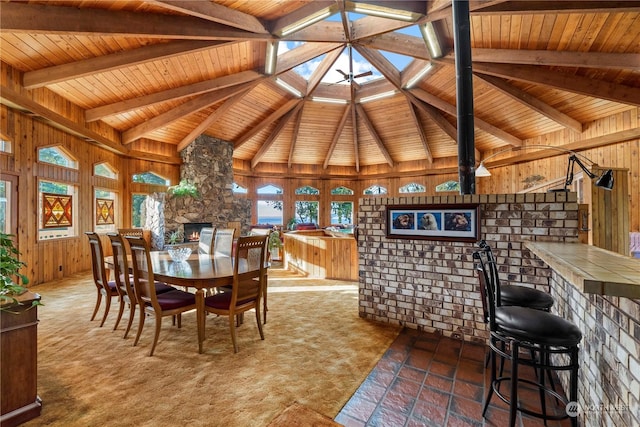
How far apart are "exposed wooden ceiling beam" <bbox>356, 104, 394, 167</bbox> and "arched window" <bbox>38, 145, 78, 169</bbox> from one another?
22.1 feet

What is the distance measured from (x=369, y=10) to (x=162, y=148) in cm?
634

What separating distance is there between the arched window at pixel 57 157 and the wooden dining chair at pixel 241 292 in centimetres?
477

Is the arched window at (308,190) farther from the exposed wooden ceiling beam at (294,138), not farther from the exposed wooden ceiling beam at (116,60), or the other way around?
the exposed wooden ceiling beam at (116,60)

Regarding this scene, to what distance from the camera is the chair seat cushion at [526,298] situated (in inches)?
76.5

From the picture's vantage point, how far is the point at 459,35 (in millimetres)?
2820

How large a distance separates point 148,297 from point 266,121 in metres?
6.21

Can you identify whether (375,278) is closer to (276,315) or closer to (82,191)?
(276,315)

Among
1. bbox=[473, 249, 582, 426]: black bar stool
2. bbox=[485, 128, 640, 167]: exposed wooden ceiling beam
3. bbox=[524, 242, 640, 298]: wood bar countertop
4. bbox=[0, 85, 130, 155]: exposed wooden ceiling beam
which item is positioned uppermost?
bbox=[0, 85, 130, 155]: exposed wooden ceiling beam

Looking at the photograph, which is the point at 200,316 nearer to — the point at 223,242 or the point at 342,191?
the point at 223,242

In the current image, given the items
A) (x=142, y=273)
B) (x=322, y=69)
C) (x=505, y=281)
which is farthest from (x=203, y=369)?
(x=322, y=69)

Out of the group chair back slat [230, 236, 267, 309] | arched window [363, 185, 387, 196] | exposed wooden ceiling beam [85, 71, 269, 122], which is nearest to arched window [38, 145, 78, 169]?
exposed wooden ceiling beam [85, 71, 269, 122]

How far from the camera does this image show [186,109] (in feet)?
19.5

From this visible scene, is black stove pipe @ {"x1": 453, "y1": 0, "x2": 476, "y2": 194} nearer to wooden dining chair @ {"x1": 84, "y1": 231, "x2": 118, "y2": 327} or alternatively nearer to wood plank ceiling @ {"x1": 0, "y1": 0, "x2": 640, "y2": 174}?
wood plank ceiling @ {"x1": 0, "y1": 0, "x2": 640, "y2": 174}

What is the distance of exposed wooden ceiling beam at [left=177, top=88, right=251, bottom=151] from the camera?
6175 mm
